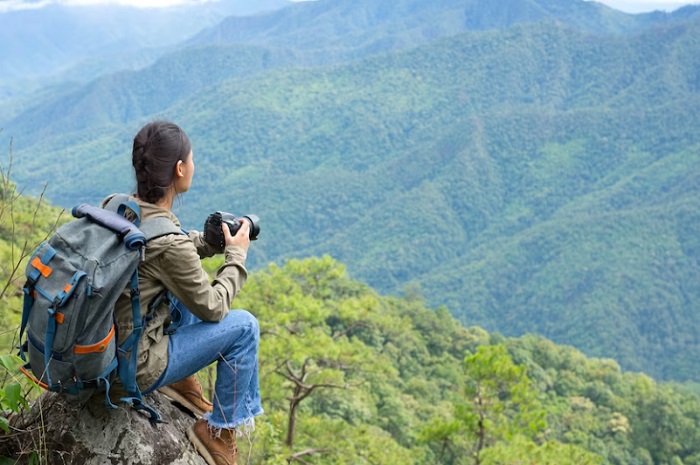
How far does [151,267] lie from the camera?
8.89 ft

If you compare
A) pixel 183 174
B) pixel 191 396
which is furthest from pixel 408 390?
pixel 183 174

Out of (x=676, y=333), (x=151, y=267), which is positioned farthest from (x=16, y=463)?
(x=676, y=333)

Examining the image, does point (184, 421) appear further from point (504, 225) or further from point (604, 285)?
point (504, 225)

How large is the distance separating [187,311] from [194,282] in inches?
18.5

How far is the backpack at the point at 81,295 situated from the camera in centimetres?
245

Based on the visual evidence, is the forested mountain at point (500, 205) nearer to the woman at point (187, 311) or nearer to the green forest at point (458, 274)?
the green forest at point (458, 274)

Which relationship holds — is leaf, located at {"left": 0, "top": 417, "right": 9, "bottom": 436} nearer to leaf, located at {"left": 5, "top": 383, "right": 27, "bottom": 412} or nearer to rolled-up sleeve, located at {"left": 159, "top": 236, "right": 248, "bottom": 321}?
leaf, located at {"left": 5, "top": 383, "right": 27, "bottom": 412}

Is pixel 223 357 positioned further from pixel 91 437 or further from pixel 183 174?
pixel 183 174

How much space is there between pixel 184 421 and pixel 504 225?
503 ft

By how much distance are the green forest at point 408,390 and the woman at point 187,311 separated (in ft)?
0.87

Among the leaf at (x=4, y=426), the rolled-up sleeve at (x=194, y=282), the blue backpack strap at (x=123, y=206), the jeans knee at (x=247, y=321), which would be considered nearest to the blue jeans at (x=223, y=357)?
the jeans knee at (x=247, y=321)

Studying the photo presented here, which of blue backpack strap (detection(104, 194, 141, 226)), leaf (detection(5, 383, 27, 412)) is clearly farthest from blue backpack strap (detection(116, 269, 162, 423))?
leaf (detection(5, 383, 27, 412))

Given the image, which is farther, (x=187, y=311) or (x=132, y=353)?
(x=187, y=311)

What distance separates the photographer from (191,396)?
11.2ft
